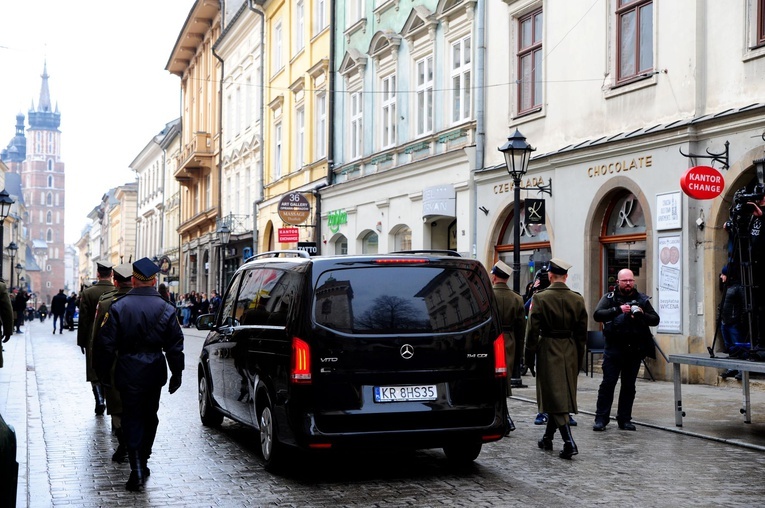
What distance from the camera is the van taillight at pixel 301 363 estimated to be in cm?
824

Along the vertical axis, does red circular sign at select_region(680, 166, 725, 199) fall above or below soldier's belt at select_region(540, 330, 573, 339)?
above

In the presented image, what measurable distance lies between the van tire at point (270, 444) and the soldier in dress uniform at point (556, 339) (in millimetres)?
2431

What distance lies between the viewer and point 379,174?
2873cm

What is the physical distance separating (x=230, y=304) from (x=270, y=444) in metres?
2.51

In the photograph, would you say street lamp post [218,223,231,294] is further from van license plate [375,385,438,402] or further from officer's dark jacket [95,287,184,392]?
van license plate [375,385,438,402]

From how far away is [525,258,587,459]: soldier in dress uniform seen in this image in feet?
31.9

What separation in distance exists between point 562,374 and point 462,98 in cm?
1536

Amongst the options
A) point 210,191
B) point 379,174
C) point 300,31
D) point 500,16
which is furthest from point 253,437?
point 210,191

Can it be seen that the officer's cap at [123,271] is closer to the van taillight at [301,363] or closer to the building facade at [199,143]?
the van taillight at [301,363]

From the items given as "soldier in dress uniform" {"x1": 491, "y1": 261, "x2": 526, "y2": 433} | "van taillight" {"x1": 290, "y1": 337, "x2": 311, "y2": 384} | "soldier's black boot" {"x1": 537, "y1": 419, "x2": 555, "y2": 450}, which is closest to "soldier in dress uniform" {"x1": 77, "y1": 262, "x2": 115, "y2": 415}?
"soldier in dress uniform" {"x1": 491, "y1": 261, "x2": 526, "y2": 433}

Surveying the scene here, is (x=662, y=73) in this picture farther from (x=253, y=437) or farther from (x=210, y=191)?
(x=210, y=191)

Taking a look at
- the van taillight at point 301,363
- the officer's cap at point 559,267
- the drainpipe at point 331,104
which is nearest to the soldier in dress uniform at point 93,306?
the van taillight at point 301,363

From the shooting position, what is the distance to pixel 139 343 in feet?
27.4

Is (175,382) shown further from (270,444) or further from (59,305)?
(59,305)
